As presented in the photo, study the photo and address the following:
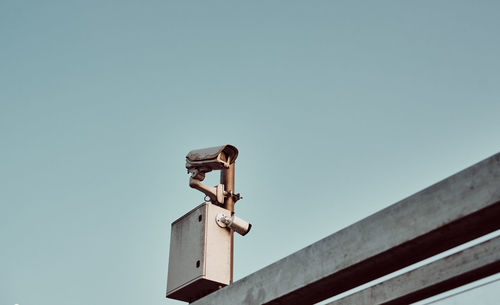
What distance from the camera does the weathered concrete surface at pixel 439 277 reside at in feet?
10.1

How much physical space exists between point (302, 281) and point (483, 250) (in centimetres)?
103

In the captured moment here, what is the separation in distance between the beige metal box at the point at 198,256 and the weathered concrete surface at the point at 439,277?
1552mm

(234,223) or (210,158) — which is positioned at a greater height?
(210,158)

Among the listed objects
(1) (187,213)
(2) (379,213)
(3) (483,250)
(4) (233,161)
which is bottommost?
(3) (483,250)

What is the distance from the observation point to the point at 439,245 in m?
3.12

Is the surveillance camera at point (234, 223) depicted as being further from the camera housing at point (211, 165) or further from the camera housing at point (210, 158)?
the camera housing at point (210, 158)

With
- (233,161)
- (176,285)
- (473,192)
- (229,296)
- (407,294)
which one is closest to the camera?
(473,192)

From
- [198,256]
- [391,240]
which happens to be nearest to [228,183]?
[198,256]

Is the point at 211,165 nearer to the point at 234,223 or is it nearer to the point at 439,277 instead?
the point at 234,223

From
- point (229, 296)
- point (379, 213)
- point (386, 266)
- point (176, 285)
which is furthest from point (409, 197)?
point (176, 285)

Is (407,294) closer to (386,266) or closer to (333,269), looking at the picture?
(386,266)

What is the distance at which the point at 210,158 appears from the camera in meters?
5.53

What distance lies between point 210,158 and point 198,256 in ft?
3.37

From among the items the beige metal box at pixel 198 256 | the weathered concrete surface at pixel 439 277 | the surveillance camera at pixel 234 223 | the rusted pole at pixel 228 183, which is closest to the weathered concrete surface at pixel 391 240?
the weathered concrete surface at pixel 439 277
